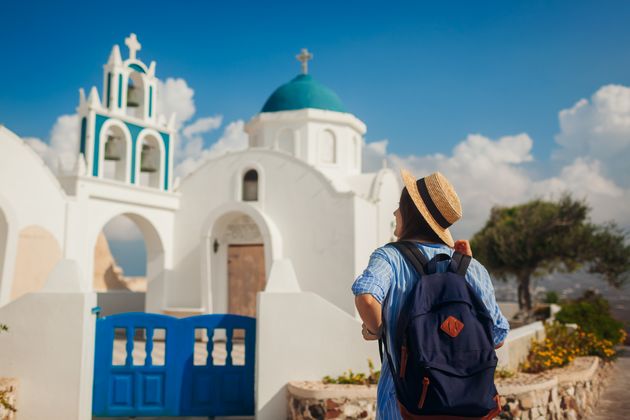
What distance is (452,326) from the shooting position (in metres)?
2.03

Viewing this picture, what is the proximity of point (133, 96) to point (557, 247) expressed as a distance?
14.6 metres

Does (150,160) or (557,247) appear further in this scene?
(557,247)

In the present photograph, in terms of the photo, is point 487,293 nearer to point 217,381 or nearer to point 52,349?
point 217,381

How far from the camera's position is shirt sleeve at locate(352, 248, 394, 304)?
218cm

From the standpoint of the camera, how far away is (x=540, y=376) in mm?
6699

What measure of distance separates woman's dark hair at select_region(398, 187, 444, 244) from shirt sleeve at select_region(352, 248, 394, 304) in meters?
0.22

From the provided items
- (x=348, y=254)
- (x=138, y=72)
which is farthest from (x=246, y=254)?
(x=138, y=72)

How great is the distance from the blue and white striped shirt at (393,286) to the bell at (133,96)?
1176 cm

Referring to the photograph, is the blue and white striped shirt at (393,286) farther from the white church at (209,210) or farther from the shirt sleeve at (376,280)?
the white church at (209,210)

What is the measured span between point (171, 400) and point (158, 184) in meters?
7.82

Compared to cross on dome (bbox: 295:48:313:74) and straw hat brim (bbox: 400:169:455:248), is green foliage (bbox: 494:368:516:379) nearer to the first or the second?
straw hat brim (bbox: 400:169:455:248)

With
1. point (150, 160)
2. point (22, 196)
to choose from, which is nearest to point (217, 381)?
point (22, 196)

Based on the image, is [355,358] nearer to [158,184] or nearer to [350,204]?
[350,204]

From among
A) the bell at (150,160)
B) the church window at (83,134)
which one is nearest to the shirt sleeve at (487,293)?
the church window at (83,134)
